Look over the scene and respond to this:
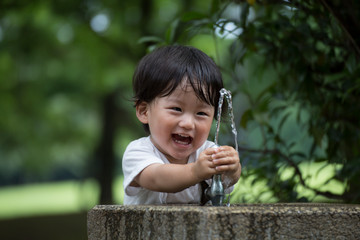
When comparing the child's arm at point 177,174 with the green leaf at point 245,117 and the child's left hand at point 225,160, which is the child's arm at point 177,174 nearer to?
the child's left hand at point 225,160

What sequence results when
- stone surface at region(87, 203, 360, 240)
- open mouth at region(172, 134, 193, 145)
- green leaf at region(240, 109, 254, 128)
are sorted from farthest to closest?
1. green leaf at region(240, 109, 254, 128)
2. open mouth at region(172, 134, 193, 145)
3. stone surface at region(87, 203, 360, 240)

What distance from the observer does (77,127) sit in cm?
1152

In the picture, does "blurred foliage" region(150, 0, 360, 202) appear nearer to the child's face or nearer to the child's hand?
the child's face

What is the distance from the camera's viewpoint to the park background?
9.18 ft

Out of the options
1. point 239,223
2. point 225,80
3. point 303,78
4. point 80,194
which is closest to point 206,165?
point 239,223

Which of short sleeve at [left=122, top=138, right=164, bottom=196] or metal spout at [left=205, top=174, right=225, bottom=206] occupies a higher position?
short sleeve at [left=122, top=138, right=164, bottom=196]

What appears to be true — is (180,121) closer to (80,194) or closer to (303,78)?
(303,78)

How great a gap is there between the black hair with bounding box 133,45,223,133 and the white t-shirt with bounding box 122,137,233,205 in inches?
8.5

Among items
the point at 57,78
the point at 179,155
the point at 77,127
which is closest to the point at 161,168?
the point at 179,155

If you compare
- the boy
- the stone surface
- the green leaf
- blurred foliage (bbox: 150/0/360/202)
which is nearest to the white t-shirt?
the boy

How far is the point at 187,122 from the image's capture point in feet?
6.31

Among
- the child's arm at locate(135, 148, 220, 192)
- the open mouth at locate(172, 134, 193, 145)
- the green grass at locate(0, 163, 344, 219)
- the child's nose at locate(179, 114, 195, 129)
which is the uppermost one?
the child's nose at locate(179, 114, 195, 129)

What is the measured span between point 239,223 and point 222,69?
5.14 feet

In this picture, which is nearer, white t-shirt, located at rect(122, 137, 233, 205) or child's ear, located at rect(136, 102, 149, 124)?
white t-shirt, located at rect(122, 137, 233, 205)
